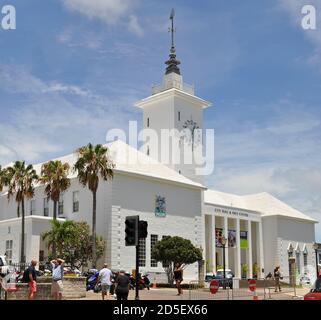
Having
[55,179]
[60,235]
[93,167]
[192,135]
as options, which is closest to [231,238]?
[192,135]

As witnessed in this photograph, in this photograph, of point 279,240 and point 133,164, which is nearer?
point 133,164

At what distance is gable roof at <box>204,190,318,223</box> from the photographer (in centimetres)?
6884

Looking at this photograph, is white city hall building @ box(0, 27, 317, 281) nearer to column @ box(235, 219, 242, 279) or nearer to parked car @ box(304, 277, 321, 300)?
column @ box(235, 219, 242, 279)

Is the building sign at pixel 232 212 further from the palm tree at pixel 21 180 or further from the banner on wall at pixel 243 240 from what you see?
the palm tree at pixel 21 180

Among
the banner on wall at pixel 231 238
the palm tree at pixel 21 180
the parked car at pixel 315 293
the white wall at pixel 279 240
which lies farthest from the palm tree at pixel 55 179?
the white wall at pixel 279 240

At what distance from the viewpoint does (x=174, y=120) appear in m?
67.7

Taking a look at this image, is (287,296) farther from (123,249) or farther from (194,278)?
(194,278)

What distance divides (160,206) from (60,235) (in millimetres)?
11013

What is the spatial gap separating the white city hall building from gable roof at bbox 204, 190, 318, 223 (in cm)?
13

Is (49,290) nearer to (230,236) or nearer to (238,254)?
(230,236)

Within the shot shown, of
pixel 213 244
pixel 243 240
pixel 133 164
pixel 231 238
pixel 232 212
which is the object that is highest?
pixel 133 164

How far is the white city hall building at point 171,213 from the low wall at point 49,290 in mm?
17443

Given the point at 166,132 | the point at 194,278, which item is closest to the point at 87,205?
the point at 194,278
